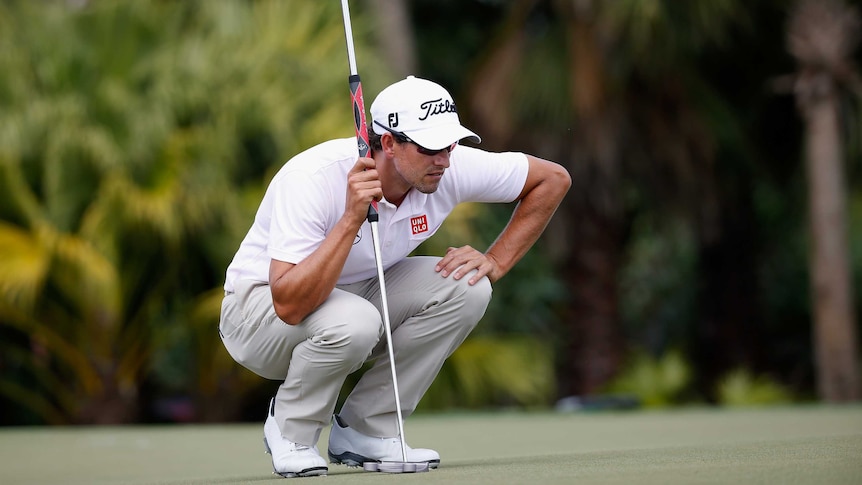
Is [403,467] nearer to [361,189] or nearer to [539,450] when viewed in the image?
[361,189]

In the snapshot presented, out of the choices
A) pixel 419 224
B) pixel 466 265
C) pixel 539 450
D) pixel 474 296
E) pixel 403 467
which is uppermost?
pixel 419 224

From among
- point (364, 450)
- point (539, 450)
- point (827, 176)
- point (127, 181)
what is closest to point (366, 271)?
point (364, 450)

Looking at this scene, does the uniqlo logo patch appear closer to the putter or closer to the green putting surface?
the putter

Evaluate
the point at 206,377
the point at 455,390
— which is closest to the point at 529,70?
the point at 455,390

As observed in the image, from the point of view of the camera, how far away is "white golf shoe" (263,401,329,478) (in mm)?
4285

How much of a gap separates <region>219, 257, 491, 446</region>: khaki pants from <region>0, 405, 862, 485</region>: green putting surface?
23 cm

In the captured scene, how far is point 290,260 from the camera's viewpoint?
4102 millimetres

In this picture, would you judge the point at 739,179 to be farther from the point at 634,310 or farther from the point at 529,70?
the point at 634,310

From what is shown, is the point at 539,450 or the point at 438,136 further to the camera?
the point at 539,450

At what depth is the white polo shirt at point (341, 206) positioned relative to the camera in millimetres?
4145

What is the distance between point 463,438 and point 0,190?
4.35m

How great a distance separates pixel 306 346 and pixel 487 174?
895 millimetres

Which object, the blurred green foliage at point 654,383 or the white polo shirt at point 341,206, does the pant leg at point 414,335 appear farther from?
the blurred green foliage at point 654,383

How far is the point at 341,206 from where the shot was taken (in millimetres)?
4277
